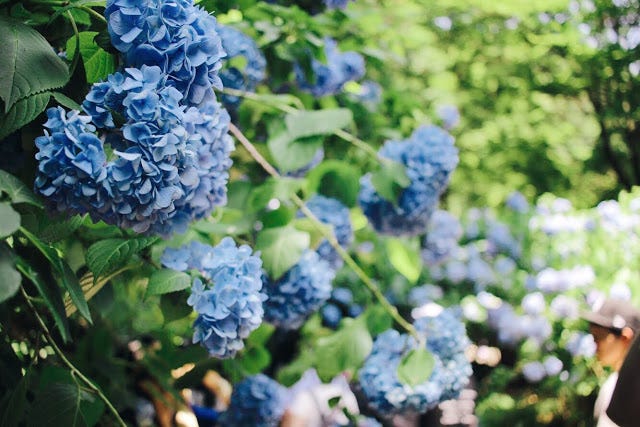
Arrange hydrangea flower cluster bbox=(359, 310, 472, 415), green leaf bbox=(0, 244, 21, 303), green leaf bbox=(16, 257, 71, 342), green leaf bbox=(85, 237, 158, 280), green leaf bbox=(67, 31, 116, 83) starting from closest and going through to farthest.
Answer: green leaf bbox=(0, 244, 21, 303) < green leaf bbox=(16, 257, 71, 342) < green leaf bbox=(67, 31, 116, 83) < green leaf bbox=(85, 237, 158, 280) < hydrangea flower cluster bbox=(359, 310, 472, 415)

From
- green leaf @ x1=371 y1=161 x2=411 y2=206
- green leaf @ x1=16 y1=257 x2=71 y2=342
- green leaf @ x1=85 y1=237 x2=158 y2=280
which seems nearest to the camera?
green leaf @ x1=16 y1=257 x2=71 y2=342

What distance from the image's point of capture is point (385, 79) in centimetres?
342

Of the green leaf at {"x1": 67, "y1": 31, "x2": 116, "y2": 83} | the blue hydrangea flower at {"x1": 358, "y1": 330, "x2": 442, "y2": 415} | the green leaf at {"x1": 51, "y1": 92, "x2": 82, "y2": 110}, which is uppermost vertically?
the green leaf at {"x1": 67, "y1": 31, "x2": 116, "y2": 83}

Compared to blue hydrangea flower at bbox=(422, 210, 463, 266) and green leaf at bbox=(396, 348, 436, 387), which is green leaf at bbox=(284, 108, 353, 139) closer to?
green leaf at bbox=(396, 348, 436, 387)

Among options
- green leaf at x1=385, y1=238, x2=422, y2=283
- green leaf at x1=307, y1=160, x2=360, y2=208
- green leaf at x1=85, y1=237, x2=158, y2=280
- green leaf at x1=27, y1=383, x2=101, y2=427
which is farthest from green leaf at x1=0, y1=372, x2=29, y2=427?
green leaf at x1=385, y1=238, x2=422, y2=283

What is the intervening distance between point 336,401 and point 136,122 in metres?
1.30

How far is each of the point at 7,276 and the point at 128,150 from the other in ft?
0.75

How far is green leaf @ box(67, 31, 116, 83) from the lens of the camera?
36.2 inches

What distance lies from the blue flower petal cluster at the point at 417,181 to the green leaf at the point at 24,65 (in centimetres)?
107

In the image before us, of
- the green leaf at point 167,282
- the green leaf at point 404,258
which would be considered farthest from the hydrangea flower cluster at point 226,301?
the green leaf at point 404,258

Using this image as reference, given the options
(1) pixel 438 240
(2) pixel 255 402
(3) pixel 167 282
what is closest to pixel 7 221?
(3) pixel 167 282

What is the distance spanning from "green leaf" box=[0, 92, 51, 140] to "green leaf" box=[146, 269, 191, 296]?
1.13 ft

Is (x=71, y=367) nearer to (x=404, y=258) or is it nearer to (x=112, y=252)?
(x=112, y=252)

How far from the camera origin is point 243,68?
69.4 inches
